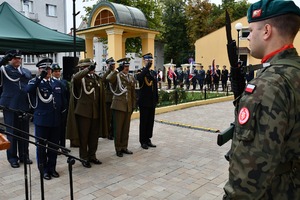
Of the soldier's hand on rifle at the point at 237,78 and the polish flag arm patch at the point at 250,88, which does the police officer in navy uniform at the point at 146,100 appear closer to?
the soldier's hand on rifle at the point at 237,78

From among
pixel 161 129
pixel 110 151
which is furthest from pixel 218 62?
pixel 110 151

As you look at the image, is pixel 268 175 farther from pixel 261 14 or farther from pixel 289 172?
pixel 261 14

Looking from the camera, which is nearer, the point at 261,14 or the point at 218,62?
the point at 261,14

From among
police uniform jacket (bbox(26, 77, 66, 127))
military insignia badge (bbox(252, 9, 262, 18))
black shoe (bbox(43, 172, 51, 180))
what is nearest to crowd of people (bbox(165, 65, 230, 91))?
police uniform jacket (bbox(26, 77, 66, 127))

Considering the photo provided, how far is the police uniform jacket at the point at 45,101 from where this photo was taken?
452 cm

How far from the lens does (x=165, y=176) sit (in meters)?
Answer: 4.62

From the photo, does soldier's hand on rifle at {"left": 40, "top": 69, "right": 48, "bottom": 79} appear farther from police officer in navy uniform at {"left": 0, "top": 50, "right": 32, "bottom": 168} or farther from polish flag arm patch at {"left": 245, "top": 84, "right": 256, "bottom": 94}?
polish flag arm patch at {"left": 245, "top": 84, "right": 256, "bottom": 94}

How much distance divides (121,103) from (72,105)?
102 centimetres

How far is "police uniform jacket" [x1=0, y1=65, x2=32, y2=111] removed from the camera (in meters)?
5.40

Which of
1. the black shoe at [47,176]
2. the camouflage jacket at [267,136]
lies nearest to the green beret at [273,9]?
the camouflage jacket at [267,136]

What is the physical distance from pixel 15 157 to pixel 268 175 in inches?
193

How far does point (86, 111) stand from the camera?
501 cm

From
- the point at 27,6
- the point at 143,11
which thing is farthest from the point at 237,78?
the point at 27,6

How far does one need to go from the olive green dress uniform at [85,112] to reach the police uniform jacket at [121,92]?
455mm
